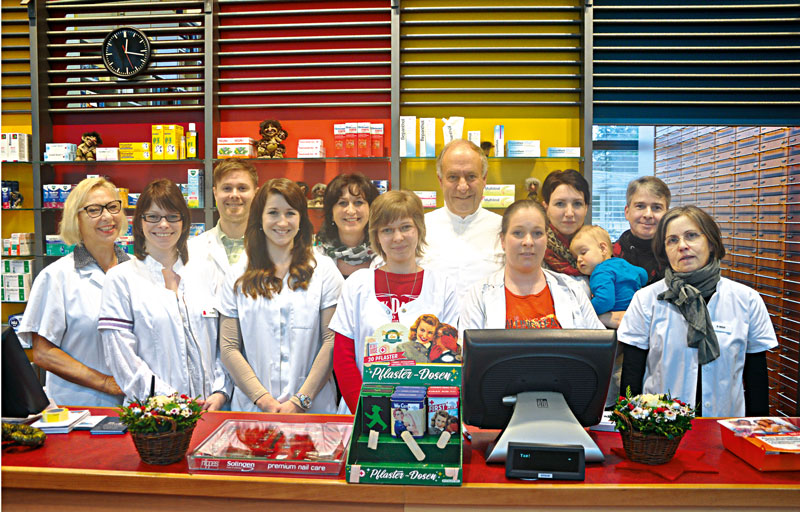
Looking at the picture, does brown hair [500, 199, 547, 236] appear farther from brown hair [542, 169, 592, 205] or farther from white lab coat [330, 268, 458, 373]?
brown hair [542, 169, 592, 205]

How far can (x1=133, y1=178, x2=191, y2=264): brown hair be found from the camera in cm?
370

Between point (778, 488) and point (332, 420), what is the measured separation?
157cm

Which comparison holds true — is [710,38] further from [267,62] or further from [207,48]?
[207,48]

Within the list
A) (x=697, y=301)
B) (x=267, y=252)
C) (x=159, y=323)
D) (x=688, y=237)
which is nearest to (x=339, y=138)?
(x=267, y=252)

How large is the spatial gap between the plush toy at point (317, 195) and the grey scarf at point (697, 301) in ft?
7.47

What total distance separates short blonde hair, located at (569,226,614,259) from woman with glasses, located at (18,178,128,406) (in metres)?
2.90

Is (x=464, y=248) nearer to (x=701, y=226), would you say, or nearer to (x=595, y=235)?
(x=595, y=235)

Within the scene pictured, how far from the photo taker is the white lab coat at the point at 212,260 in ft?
11.9

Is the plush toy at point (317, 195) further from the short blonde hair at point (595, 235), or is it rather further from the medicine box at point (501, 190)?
the short blonde hair at point (595, 235)

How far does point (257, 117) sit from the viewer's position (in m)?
4.62

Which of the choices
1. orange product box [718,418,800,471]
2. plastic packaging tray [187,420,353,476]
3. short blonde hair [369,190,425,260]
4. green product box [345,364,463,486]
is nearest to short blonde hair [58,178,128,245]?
short blonde hair [369,190,425,260]

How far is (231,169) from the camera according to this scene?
4078mm

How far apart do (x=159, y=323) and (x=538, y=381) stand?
7.93ft

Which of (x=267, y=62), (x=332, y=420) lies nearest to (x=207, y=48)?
(x=267, y=62)
